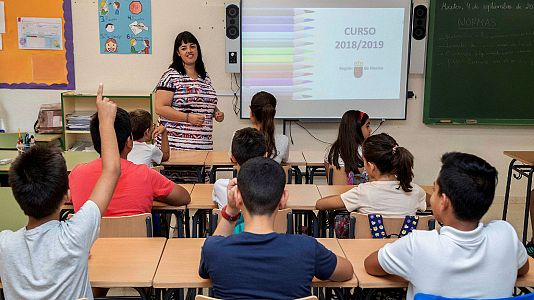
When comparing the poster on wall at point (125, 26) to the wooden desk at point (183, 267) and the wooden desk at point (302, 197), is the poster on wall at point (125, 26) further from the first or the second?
the wooden desk at point (183, 267)

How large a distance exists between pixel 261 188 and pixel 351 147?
1.89 metres

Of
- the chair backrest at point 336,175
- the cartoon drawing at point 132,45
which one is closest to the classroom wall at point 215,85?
the cartoon drawing at point 132,45

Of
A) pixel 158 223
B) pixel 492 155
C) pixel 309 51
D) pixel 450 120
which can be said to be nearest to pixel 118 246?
pixel 158 223

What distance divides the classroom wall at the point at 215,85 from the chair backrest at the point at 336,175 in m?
2.04

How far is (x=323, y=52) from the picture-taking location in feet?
18.4

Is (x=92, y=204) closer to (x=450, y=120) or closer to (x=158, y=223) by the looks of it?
(x=158, y=223)

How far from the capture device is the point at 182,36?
174 inches

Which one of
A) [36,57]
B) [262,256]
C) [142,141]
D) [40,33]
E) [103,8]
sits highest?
[103,8]

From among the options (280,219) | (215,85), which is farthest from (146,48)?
(280,219)

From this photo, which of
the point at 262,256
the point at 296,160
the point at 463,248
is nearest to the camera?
the point at 262,256

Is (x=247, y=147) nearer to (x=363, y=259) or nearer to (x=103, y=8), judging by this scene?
(x=363, y=259)

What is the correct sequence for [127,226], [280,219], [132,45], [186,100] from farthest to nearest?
[132,45]
[186,100]
[280,219]
[127,226]

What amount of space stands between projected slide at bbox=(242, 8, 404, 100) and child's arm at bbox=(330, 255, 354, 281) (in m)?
3.87

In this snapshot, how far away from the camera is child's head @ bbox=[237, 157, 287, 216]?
1762 millimetres
